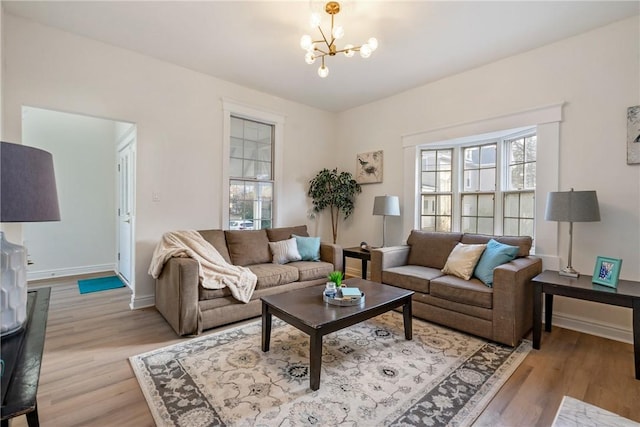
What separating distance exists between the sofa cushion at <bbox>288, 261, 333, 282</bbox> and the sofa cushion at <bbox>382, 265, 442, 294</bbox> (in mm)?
704

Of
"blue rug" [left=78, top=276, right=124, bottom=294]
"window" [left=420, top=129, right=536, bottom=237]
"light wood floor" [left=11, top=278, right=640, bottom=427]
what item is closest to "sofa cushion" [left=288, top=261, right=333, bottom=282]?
"light wood floor" [left=11, top=278, right=640, bottom=427]

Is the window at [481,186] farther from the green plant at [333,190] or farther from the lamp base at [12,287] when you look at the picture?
the lamp base at [12,287]

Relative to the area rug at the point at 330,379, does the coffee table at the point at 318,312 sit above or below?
above

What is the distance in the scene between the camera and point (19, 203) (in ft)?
3.28

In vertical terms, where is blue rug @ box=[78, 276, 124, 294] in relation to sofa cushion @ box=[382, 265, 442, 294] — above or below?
below

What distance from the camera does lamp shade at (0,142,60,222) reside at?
0.97 meters

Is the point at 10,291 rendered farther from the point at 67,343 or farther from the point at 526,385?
the point at 526,385

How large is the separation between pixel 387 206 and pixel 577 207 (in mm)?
1920

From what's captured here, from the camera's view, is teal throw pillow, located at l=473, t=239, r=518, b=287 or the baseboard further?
the baseboard

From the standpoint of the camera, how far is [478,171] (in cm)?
374

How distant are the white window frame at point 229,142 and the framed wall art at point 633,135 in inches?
146

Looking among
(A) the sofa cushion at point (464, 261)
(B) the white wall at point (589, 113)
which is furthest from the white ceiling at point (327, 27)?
(A) the sofa cushion at point (464, 261)

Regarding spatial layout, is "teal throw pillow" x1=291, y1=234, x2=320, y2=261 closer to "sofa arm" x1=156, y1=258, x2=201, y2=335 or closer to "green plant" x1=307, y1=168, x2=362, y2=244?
"green plant" x1=307, y1=168, x2=362, y2=244

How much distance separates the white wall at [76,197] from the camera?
14.0ft
